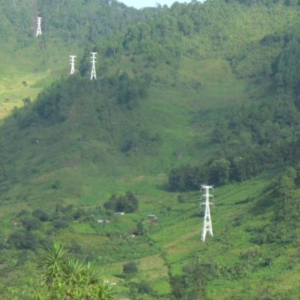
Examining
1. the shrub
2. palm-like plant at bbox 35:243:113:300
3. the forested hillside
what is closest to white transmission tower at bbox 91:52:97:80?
the forested hillside

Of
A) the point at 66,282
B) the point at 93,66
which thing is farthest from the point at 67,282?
the point at 93,66

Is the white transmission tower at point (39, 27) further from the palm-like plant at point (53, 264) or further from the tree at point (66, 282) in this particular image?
the palm-like plant at point (53, 264)

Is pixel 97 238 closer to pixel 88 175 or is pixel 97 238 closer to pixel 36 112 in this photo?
pixel 88 175

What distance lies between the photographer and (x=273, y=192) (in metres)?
60.9

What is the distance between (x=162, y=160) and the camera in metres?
85.2

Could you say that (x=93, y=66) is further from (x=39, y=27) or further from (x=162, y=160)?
(x=39, y=27)

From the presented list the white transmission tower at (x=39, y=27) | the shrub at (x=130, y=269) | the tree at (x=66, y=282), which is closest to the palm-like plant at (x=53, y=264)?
the tree at (x=66, y=282)

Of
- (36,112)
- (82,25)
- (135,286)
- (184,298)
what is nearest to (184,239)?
(135,286)

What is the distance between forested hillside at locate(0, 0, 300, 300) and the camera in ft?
172

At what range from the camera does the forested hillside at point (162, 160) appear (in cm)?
5244

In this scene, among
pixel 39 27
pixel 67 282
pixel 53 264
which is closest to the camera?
pixel 67 282

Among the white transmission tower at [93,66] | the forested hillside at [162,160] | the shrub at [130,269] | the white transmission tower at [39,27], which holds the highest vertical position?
the white transmission tower at [39,27]

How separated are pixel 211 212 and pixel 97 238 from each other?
709cm

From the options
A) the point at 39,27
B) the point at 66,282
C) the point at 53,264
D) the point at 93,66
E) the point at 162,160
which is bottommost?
the point at 162,160
